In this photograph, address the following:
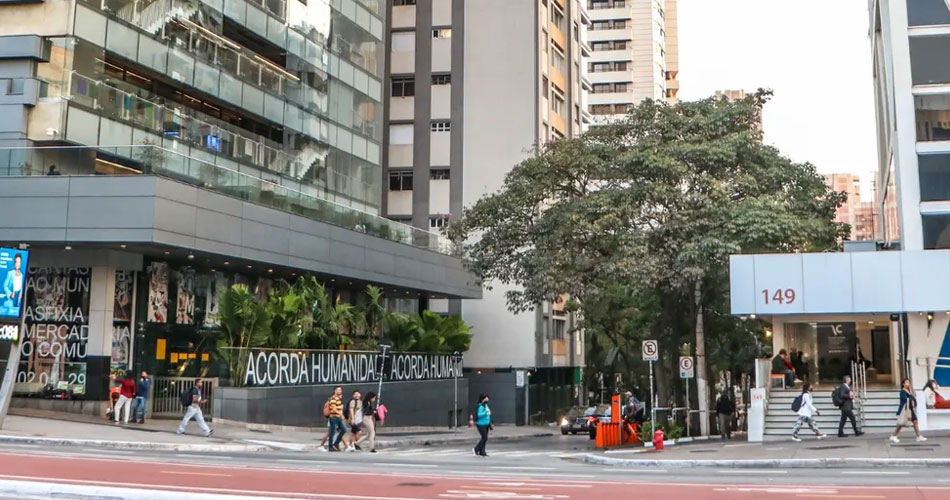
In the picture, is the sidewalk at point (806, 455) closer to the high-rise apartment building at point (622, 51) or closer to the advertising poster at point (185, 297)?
the advertising poster at point (185, 297)

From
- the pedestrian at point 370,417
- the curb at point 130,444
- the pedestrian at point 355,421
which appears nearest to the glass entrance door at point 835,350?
the pedestrian at point 370,417

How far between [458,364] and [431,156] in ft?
50.5

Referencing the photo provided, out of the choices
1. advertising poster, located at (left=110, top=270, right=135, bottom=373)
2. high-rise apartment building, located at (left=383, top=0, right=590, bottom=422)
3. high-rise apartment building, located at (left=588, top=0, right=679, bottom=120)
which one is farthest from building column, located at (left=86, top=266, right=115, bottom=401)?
high-rise apartment building, located at (left=588, top=0, right=679, bottom=120)

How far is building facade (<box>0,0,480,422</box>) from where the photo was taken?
30922 mm

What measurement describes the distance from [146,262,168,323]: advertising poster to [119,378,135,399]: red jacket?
4066mm

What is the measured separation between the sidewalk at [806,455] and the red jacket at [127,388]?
13981mm

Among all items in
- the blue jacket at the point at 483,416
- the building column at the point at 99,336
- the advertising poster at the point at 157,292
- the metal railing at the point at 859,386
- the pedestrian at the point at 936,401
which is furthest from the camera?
the advertising poster at the point at 157,292

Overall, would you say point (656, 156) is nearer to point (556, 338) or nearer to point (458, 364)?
point (458, 364)

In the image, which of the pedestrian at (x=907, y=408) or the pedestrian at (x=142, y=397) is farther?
the pedestrian at (x=142, y=397)

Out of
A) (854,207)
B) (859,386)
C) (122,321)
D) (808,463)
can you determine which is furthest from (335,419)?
(854,207)

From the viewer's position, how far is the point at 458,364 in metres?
51.7

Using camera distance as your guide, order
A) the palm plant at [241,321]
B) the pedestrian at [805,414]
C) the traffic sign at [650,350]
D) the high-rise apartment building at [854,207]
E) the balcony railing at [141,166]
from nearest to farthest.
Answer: the pedestrian at [805,414], the traffic sign at [650,350], the balcony railing at [141,166], the palm plant at [241,321], the high-rise apartment building at [854,207]

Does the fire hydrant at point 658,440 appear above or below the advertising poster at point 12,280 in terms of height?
below

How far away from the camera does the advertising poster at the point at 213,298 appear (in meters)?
Answer: 38.6
